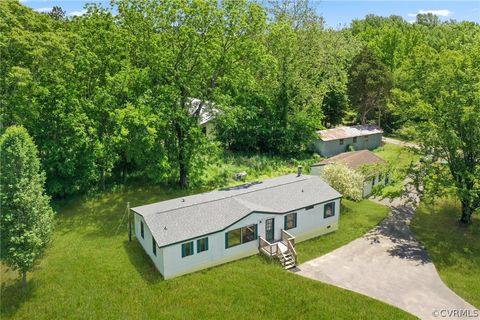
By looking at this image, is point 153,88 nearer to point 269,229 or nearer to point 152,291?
point 269,229

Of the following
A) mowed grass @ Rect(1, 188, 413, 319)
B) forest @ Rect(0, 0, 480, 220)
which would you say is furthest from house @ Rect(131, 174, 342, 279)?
forest @ Rect(0, 0, 480, 220)

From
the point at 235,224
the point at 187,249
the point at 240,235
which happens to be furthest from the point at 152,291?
the point at 240,235

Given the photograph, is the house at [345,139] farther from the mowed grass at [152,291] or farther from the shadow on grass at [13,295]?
the shadow on grass at [13,295]

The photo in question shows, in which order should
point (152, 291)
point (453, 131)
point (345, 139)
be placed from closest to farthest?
point (152, 291), point (453, 131), point (345, 139)

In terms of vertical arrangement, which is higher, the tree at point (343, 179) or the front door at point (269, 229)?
the tree at point (343, 179)

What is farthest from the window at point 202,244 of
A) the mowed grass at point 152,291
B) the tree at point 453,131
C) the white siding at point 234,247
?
the tree at point 453,131

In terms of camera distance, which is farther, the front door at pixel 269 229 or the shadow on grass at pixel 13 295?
the front door at pixel 269 229
